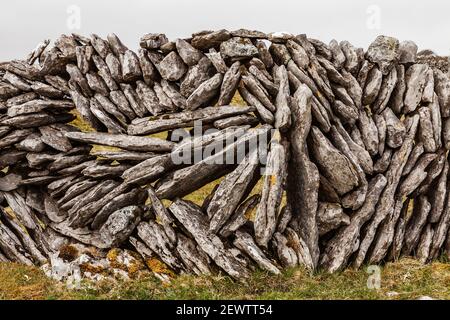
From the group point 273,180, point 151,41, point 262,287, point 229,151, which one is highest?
point 151,41

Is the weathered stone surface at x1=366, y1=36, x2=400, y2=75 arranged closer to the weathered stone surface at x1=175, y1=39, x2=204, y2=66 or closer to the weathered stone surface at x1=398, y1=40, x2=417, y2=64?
the weathered stone surface at x1=398, y1=40, x2=417, y2=64

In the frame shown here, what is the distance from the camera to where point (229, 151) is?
15.6 m

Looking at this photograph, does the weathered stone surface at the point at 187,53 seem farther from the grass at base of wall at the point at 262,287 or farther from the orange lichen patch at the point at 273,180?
the grass at base of wall at the point at 262,287

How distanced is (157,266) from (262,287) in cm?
385

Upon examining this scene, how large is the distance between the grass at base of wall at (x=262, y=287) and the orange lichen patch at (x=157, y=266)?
0.60 m

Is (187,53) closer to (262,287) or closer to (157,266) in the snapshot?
(157,266)

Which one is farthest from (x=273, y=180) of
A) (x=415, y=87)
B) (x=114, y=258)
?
(x=415, y=87)

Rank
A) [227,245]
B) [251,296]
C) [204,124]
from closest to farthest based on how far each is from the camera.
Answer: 1. [251,296]
2. [227,245]
3. [204,124]

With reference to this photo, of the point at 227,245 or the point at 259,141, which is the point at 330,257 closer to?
the point at 227,245

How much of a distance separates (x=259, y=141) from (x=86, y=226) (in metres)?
7.45

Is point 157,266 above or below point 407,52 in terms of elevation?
below

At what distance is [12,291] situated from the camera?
14.0m

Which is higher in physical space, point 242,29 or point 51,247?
point 242,29
